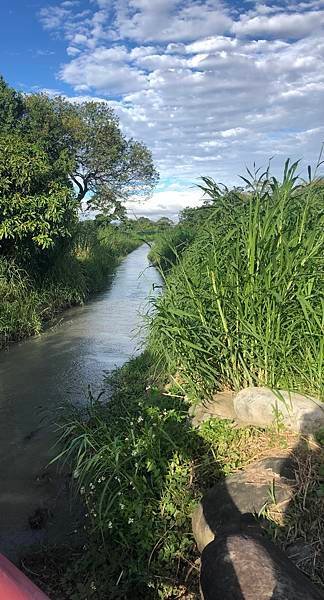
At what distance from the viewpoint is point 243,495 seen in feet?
9.58

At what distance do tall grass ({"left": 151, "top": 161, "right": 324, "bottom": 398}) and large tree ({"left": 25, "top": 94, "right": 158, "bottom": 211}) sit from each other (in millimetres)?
20008

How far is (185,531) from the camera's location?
315cm

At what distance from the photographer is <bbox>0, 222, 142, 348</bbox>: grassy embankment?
977 cm

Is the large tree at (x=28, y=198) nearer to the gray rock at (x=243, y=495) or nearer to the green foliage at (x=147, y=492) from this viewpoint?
the green foliage at (x=147, y=492)

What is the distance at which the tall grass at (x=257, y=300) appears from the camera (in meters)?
3.64

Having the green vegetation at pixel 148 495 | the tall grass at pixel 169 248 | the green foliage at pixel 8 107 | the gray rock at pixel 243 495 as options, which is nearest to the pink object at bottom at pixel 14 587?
the gray rock at pixel 243 495

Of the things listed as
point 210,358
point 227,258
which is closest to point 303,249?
point 227,258

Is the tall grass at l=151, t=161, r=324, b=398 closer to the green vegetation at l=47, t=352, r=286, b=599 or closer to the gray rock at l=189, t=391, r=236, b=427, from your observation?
the gray rock at l=189, t=391, r=236, b=427

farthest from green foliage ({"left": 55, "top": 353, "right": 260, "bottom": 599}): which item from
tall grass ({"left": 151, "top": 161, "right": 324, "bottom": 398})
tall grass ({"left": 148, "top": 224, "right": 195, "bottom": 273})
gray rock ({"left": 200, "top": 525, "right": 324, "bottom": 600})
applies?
→ tall grass ({"left": 148, "top": 224, "right": 195, "bottom": 273})

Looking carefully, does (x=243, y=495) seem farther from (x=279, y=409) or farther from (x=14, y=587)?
(x=14, y=587)

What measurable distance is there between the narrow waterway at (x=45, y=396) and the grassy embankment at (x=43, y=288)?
1.11 feet

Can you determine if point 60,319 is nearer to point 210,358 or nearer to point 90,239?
point 90,239

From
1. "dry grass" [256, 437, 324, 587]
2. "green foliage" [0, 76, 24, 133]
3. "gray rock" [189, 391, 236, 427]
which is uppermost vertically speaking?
"green foliage" [0, 76, 24, 133]

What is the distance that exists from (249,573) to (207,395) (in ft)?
6.38
